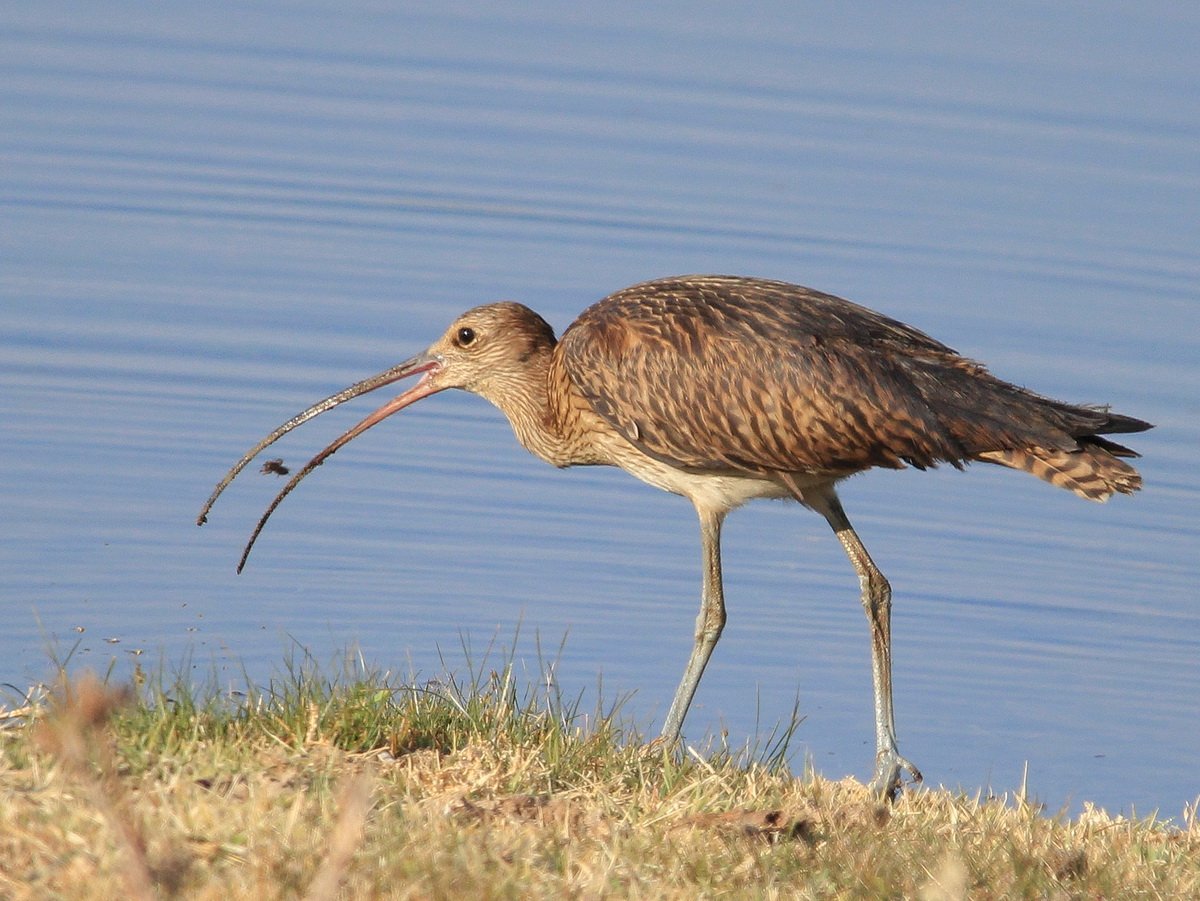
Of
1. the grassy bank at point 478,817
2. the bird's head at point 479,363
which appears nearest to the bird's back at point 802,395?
the bird's head at point 479,363

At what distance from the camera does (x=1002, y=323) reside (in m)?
13.5

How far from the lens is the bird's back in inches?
298

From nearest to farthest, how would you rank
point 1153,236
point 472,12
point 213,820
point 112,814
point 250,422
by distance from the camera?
point 112,814
point 213,820
point 250,422
point 1153,236
point 472,12

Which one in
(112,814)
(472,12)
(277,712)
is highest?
(472,12)

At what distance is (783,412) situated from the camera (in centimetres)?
777

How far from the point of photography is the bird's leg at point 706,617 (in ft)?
26.5

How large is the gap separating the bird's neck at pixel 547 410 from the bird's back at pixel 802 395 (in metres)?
0.24

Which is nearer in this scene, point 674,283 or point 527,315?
point 674,283

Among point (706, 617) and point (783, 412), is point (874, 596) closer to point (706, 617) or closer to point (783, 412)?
point (706, 617)

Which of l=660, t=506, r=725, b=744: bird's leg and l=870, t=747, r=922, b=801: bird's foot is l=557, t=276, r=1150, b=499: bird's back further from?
l=870, t=747, r=922, b=801: bird's foot

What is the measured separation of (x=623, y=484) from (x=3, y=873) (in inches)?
304

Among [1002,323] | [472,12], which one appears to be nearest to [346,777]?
[1002,323]

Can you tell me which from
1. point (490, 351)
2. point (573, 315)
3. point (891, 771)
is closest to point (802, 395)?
point (891, 771)

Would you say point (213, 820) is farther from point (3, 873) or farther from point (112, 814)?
point (112, 814)
